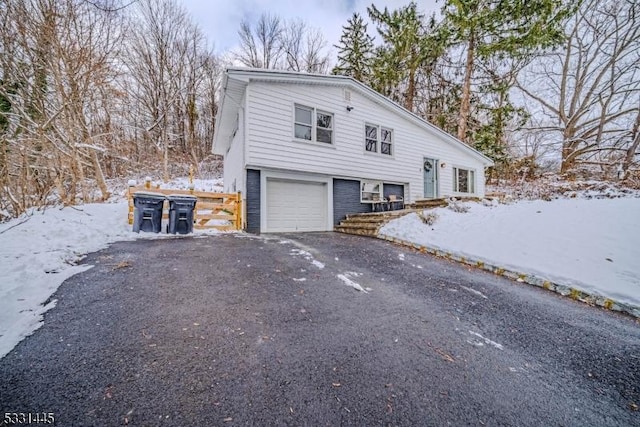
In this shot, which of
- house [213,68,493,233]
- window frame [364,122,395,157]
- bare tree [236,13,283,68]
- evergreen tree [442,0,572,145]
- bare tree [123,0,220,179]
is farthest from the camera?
bare tree [236,13,283,68]

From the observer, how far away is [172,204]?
20.7 feet

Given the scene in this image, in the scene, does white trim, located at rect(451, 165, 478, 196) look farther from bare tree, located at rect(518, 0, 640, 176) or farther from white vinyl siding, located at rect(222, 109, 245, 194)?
white vinyl siding, located at rect(222, 109, 245, 194)

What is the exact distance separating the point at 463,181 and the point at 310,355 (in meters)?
13.7

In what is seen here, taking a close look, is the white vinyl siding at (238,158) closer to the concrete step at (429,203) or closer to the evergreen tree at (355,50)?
the concrete step at (429,203)

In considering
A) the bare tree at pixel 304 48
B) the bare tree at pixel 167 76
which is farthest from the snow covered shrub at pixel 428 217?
the bare tree at pixel 304 48

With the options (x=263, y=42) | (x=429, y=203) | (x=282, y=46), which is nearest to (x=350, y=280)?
(x=429, y=203)

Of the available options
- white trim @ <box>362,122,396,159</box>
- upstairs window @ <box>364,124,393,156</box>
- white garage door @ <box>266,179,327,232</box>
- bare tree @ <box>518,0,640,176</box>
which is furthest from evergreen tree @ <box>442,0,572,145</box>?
white garage door @ <box>266,179,327,232</box>

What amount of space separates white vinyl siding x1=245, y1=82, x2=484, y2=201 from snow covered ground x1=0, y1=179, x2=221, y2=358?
3235 millimetres

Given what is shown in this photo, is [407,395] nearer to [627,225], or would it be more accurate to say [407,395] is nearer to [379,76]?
[627,225]

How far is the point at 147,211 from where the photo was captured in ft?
20.0

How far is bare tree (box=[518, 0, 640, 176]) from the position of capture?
452 inches

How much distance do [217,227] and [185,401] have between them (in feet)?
20.5

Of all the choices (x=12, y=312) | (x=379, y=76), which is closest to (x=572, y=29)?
(x=379, y=76)

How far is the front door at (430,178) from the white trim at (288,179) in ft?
17.3
